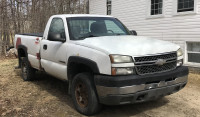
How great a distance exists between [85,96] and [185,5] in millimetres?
7085

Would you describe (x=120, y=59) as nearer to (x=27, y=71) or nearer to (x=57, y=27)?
(x=57, y=27)

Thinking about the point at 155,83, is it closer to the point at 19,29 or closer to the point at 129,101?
the point at 129,101

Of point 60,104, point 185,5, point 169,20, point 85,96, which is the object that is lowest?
point 60,104

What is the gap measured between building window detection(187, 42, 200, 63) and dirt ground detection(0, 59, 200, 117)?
111 inches

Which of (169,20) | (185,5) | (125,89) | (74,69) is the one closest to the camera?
(125,89)

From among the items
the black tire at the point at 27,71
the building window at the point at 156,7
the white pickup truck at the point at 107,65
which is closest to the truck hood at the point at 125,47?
the white pickup truck at the point at 107,65

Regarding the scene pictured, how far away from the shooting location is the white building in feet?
29.5

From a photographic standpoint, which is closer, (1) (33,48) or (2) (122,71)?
(2) (122,71)

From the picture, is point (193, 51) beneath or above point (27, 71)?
above

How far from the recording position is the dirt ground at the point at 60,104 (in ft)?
14.0

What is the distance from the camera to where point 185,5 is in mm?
9312

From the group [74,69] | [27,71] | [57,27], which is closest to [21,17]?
[27,71]

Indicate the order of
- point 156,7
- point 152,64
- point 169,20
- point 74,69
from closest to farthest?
point 152,64 < point 74,69 < point 169,20 < point 156,7

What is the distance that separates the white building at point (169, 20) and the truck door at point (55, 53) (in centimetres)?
594
